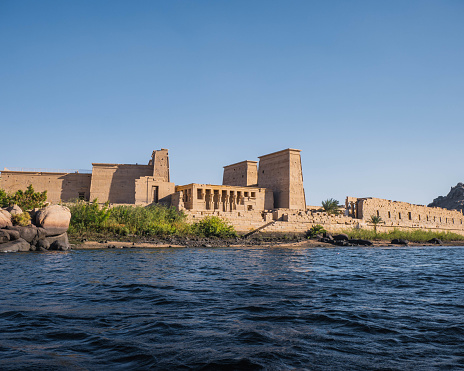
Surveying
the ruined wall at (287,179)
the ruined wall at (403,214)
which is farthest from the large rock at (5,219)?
the ruined wall at (403,214)

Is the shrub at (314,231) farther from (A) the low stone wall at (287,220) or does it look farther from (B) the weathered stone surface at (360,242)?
(B) the weathered stone surface at (360,242)

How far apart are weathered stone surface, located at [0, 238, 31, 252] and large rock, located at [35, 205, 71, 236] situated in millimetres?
1459

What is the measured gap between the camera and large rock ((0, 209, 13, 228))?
59.0ft

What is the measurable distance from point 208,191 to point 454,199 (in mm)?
52798

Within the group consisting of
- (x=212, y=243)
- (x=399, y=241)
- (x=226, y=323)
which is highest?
(x=399, y=241)

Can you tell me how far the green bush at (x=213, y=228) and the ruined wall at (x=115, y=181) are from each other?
8851 mm

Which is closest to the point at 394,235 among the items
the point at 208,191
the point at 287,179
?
the point at 287,179

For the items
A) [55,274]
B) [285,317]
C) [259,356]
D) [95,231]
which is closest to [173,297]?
[285,317]

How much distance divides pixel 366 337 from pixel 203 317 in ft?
7.37

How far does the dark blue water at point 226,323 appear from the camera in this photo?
373 cm

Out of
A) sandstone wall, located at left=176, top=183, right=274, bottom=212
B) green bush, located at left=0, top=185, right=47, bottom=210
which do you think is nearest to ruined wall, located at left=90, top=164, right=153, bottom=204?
sandstone wall, located at left=176, top=183, right=274, bottom=212

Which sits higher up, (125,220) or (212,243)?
(125,220)

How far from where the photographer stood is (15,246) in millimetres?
17062

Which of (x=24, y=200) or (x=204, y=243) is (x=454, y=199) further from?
(x=24, y=200)
